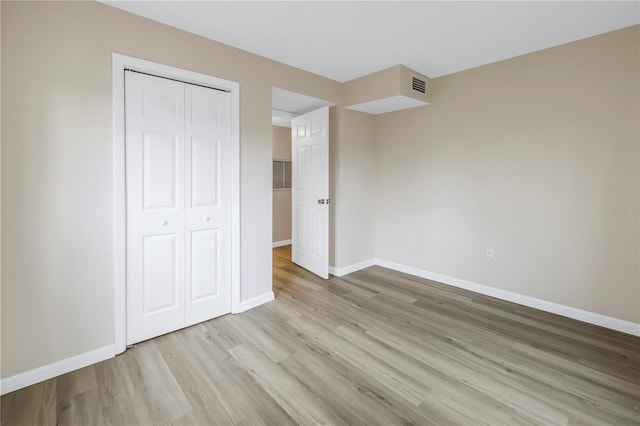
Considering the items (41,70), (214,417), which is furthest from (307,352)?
(41,70)

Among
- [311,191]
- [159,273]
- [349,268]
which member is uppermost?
[311,191]

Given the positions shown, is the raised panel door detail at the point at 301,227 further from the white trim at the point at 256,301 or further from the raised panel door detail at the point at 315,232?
the white trim at the point at 256,301

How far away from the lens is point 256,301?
3.10 metres

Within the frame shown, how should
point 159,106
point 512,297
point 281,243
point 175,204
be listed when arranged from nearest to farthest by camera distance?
1. point 159,106
2. point 175,204
3. point 512,297
4. point 281,243

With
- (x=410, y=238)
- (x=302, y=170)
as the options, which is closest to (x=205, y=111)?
(x=302, y=170)

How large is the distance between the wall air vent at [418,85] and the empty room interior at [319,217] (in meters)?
0.03

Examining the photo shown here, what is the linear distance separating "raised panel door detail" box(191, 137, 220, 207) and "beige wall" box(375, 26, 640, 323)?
8.15 feet

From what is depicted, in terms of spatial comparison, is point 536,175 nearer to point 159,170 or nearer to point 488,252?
point 488,252

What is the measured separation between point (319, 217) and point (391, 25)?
2233 millimetres

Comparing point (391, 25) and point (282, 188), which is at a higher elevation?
point (391, 25)

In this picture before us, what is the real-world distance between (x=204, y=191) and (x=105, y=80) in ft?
3.41

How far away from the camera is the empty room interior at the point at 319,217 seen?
72.8 inches

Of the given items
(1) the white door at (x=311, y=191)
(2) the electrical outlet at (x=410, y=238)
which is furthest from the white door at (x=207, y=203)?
(2) the electrical outlet at (x=410, y=238)

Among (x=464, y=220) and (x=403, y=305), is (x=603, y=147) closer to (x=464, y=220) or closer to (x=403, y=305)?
(x=464, y=220)
